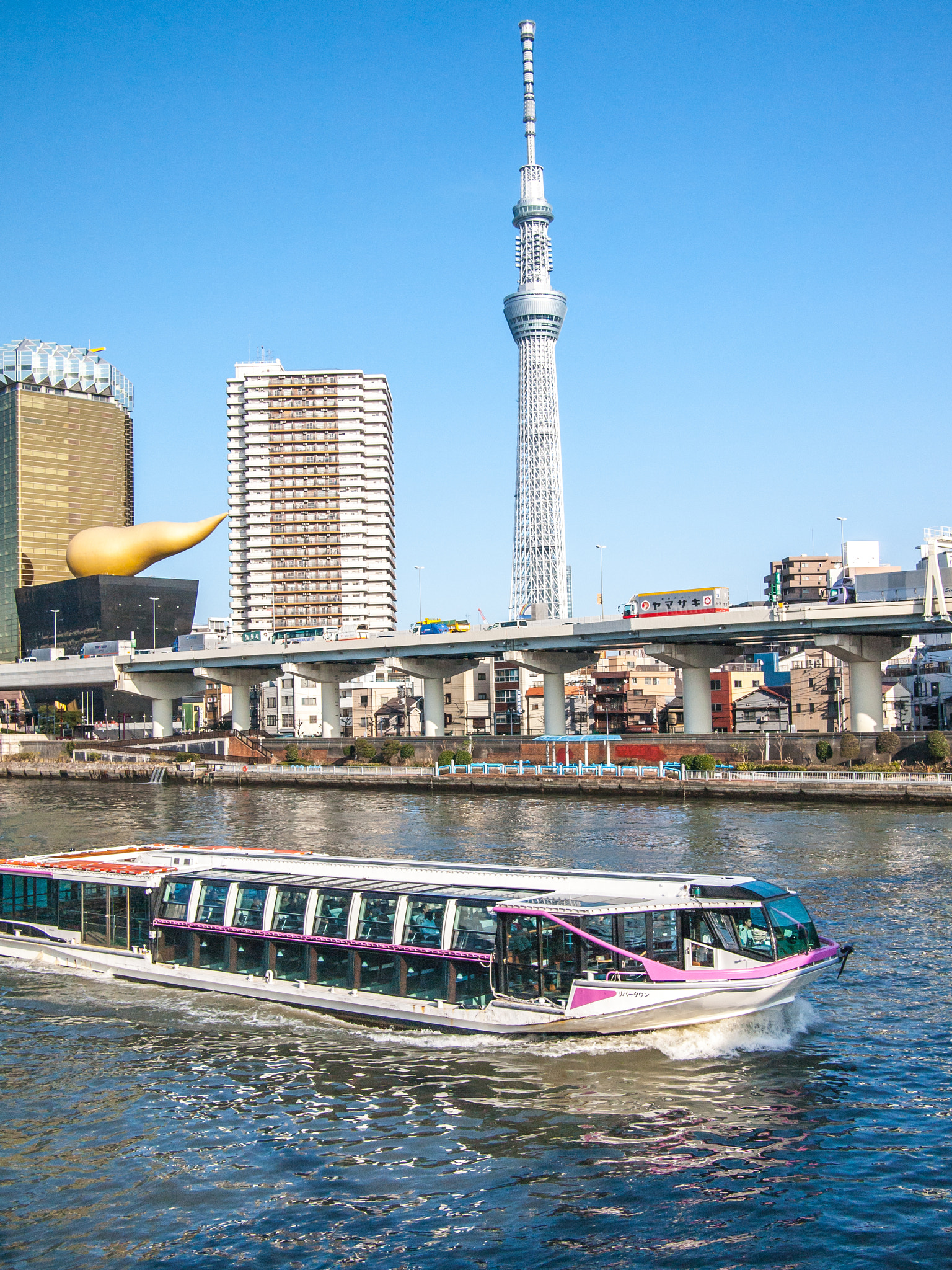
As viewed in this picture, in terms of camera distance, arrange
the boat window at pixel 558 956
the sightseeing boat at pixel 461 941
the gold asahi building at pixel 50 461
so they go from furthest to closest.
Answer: the gold asahi building at pixel 50 461 < the boat window at pixel 558 956 < the sightseeing boat at pixel 461 941

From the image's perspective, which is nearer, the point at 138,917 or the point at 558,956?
the point at 558,956

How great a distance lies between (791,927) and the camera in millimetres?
18312

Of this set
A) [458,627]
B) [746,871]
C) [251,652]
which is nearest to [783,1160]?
[746,871]

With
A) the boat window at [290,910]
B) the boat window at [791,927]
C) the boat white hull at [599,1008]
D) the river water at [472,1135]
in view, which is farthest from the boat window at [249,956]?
the boat window at [791,927]

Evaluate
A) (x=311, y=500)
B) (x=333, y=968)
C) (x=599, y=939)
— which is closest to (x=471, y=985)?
(x=599, y=939)

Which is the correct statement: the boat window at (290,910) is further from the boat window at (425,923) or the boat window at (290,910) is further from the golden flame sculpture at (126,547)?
the golden flame sculpture at (126,547)

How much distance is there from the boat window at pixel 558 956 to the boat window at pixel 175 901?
8.15 m

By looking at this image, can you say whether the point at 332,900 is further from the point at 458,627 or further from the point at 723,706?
the point at 723,706

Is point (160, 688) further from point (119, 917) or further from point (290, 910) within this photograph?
point (290, 910)

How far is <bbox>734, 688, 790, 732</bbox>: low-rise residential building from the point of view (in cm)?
9281

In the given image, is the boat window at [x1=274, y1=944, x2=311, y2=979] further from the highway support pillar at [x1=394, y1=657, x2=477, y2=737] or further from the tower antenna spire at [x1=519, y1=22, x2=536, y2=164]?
the tower antenna spire at [x1=519, y1=22, x2=536, y2=164]

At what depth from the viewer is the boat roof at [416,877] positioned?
18.0 metres

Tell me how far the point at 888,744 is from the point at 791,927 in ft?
148

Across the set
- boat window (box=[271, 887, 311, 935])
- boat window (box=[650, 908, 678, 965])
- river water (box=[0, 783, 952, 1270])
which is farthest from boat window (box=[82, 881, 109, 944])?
boat window (box=[650, 908, 678, 965])
